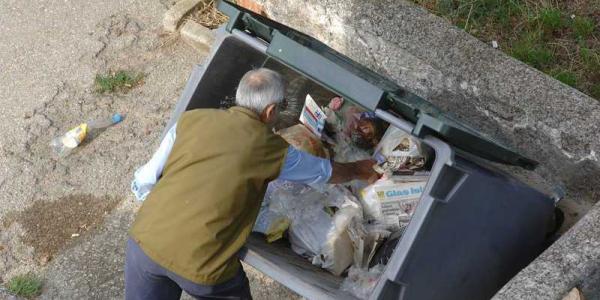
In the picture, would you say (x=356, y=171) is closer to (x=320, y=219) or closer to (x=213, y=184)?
(x=320, y=219)

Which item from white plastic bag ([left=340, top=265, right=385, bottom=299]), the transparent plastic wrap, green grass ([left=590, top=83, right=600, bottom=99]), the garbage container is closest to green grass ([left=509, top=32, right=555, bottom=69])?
green grass ([left=590, top=83, right=600, bottom=99])

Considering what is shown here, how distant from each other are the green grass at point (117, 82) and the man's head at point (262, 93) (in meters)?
1.95

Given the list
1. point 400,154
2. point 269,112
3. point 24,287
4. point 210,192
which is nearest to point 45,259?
point 24,287

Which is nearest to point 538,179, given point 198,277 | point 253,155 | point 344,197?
point 344,197

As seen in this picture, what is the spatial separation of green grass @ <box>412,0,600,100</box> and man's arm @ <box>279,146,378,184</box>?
3.85 feet

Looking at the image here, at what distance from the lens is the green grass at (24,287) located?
12.7 feet

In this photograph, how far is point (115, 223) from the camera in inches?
162

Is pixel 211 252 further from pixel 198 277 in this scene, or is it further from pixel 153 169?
pixel 153 169

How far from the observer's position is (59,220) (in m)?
4.18

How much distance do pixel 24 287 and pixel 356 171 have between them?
1.93 metres

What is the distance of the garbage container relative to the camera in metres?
2.50

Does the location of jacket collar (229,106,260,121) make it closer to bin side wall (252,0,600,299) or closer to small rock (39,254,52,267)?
bin side wall (252,0,600,299)

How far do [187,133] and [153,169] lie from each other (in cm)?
25

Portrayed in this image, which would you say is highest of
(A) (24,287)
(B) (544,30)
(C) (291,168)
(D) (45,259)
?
(B) (544,30)
